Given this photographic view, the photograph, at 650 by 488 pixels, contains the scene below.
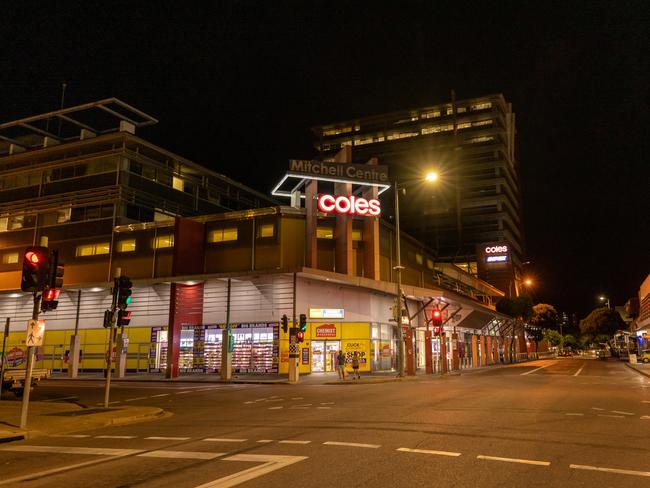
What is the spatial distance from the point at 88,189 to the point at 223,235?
1573 centimetres

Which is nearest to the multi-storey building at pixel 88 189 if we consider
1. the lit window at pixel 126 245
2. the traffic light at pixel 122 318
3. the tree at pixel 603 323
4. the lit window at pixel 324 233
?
the lit window at pixel 126 245

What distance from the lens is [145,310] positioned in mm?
39844

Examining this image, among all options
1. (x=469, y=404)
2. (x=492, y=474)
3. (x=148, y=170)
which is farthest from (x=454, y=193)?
(x=492, y=474)

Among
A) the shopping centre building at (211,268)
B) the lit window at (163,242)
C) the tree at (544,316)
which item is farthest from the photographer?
the tree at (544,316)

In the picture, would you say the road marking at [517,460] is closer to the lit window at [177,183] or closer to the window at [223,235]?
the window at [223,235]

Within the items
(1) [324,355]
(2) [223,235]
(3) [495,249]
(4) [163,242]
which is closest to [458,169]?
(3) [495,249]

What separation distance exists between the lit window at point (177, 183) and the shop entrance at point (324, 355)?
2498 centimetres

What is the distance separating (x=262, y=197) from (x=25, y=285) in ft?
178

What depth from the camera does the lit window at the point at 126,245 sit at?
4425cm

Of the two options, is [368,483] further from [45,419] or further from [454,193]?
[454,193]

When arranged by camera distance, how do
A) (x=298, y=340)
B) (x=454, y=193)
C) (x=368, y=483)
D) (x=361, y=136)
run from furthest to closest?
(x=361, y=136) → (x=454, y=193) → (x=298, y=340) → (x=368, y=483)

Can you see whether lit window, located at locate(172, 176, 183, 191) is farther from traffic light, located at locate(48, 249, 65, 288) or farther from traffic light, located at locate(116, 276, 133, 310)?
traffic light, located at locate(48, 249, 65, 288)

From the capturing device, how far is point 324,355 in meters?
37.6

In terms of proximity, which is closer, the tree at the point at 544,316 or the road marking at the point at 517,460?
the road marking at the point at 517,460
